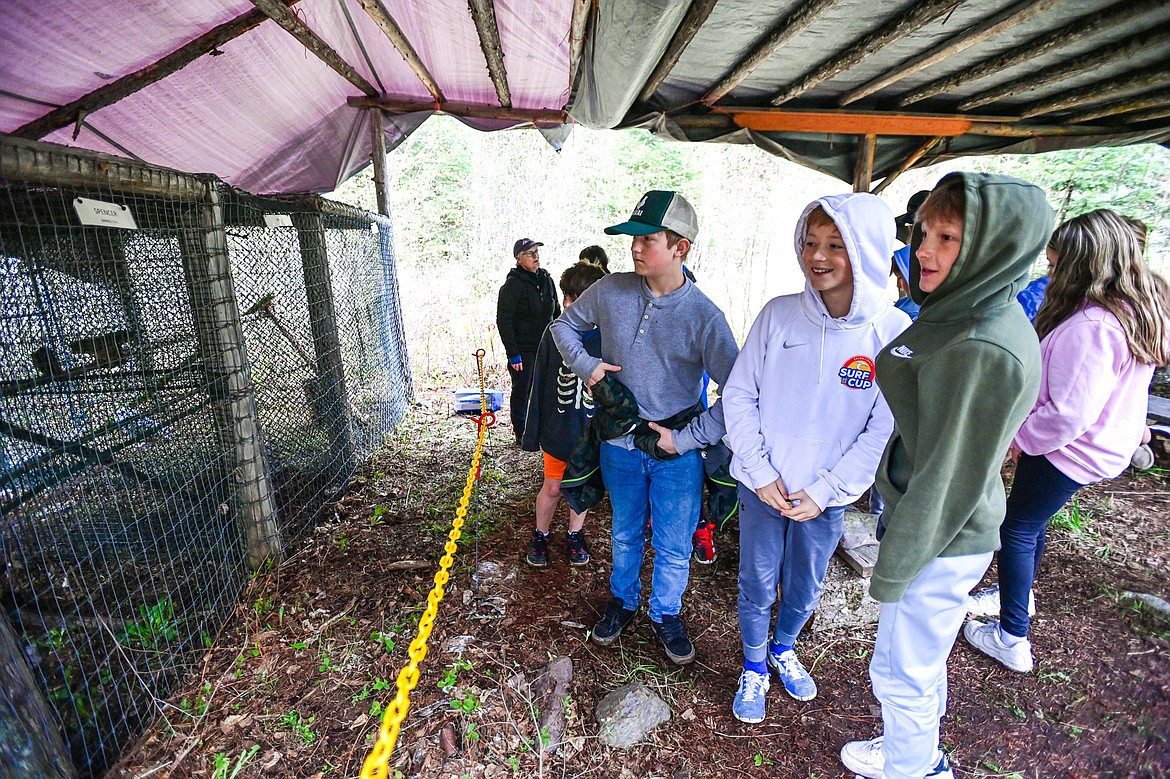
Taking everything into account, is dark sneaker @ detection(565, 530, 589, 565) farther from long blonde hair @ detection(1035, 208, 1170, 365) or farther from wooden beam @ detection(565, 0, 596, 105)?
wooden beam @ detection(565, 0, 596, 105)

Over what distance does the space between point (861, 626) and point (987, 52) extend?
3561 millimetres

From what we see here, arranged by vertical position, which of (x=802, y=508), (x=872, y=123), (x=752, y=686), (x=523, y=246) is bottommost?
(x=752, y=686)

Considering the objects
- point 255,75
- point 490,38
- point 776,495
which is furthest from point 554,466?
point 255,75

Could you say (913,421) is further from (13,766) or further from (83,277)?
(83,277)

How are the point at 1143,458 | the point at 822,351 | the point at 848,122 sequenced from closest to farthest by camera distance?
the point at 822,351, the point at 1143,458, the point at 848,122

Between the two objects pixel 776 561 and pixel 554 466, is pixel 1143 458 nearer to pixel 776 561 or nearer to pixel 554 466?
pixel 776 561

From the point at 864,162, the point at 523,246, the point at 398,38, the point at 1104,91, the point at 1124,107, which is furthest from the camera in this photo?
the point at 864,162

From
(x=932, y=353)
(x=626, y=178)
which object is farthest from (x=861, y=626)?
(x=626, y=178)

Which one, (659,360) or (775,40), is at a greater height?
(775,40)

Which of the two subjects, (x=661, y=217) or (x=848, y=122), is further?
(x=848, y=122)

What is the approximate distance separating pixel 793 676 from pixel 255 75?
5523 millimetres

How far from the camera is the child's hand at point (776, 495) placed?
2.06 metres

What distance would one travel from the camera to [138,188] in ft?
7.91

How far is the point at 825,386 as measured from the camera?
2023 millimetres
